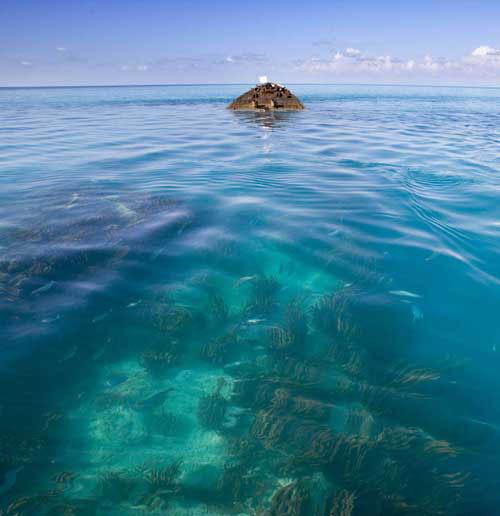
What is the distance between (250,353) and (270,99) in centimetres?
3373

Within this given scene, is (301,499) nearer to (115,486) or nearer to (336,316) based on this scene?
(115,486)

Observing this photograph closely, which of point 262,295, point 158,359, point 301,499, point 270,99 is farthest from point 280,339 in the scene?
point 270,99

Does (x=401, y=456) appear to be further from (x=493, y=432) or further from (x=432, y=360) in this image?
(x=432, y=360)

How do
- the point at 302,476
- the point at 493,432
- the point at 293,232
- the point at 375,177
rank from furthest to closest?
1. the point at 375,177
2. the point at 293,232
3. the point at 493,432
4. the point at 302,476

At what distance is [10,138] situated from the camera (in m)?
18.1

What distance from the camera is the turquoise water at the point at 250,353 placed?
291 centimetres

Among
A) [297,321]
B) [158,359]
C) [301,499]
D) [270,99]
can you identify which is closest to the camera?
[301,499]

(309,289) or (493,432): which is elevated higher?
(309,289)

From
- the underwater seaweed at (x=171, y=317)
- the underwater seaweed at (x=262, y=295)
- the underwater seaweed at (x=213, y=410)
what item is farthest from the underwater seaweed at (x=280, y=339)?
the underwater seaweed at (x=171, y=317)

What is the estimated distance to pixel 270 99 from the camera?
33781mm

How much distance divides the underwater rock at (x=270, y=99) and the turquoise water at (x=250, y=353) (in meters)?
27.8

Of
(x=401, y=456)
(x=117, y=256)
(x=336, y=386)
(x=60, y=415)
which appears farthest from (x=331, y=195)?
(x=60, y=415)

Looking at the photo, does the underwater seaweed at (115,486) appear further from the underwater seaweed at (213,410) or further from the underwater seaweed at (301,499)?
the underwater seaweed at (301,499)

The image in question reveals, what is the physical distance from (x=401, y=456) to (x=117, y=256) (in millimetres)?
4990
